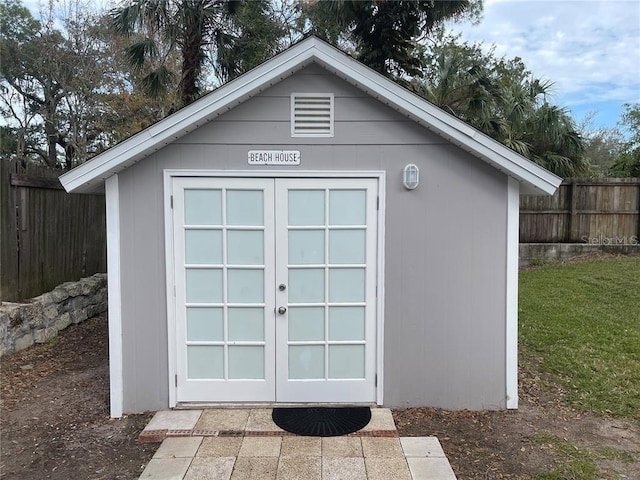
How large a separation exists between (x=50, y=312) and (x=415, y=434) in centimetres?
539

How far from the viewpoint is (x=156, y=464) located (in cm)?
326

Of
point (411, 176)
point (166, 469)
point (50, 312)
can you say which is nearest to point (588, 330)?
point (411, 176)

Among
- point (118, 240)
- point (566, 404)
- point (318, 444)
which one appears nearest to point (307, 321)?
point (318, 444)

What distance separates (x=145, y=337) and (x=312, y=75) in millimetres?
2957

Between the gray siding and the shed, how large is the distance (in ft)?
0.04

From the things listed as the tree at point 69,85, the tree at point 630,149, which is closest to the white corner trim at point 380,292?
the tree at point 69,85

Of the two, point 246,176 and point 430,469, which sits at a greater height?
point 246,176

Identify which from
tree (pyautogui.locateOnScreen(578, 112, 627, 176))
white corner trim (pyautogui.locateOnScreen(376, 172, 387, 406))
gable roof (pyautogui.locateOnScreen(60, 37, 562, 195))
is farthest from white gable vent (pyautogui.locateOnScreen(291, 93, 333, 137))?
tree (pyautogui.locateOnScreen(578, 112, 627, 176))

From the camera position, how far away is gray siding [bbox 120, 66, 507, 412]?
404cm

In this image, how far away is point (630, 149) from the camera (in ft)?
61.9

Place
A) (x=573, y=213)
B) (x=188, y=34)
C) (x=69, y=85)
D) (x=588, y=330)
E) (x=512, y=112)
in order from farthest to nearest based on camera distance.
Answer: (x=69, y=85) → (x=573, y=213) → (x=512, y=112) → (x=188, y=34) → (x=588, y=330)

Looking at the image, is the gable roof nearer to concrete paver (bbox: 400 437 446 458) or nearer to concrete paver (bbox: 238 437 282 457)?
concrete paver (bbox: 400 437 446 458)

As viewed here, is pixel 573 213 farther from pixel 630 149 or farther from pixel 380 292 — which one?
pixel 630 149

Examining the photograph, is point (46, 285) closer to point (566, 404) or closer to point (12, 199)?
point (12, 199)
